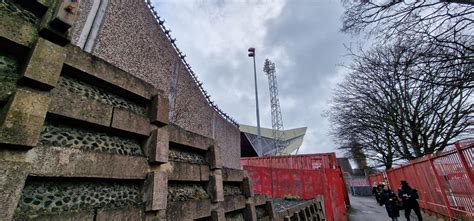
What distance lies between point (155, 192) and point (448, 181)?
390 inches

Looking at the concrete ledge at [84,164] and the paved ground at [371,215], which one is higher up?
the concrete ledge at [84,164]

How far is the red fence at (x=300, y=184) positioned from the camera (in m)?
8.98

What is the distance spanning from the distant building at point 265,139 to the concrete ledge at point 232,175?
2066 centimetres

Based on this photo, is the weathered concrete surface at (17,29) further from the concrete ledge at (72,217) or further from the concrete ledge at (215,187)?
the concrete ledge at (215,187)

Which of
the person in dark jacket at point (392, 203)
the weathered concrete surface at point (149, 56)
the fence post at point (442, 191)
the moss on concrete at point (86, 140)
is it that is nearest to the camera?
the moss on concrete at point (86, 140)

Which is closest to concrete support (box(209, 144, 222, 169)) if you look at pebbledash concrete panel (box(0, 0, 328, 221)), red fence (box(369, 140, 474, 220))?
pebbledash concrete panel (box(0, 0, 328, 221))

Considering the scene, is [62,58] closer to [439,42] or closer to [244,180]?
[244,180]

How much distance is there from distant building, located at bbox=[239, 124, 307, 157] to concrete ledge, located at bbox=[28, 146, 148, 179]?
75.1 ft

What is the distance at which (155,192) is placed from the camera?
6.11 feet

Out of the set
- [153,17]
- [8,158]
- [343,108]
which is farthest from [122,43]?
[343,108]

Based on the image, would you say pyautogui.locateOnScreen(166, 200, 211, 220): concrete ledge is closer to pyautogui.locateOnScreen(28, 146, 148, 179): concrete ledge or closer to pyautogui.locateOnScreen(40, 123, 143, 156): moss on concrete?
pyautogui.locateOnScreen(28, 146, 148, 179): concrete ledge

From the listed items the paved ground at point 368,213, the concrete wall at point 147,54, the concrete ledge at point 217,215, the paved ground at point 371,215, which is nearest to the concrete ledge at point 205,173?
the concrete ledge at point 217,215

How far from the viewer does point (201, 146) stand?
2918 millimetres

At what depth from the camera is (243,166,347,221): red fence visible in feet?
29.5
